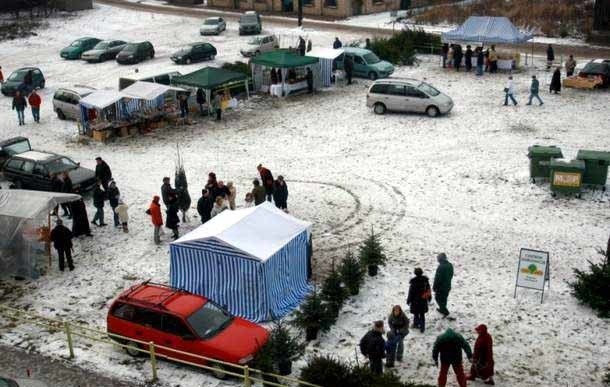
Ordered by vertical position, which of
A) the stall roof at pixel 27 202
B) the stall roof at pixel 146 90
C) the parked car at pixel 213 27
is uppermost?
the parked car at pixel 213 27

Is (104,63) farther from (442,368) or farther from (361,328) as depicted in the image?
(442,368)

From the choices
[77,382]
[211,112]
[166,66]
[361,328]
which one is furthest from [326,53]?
[77,382]

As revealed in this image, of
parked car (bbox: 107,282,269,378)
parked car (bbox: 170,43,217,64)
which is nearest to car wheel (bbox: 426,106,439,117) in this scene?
parked car (bbox: 170,43,217,64)

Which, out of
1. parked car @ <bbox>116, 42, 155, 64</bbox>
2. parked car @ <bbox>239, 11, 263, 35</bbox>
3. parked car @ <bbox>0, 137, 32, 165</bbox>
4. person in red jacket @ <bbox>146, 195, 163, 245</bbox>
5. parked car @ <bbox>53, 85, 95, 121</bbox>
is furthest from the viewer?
parked car @ <bbox>239, 11, 263, 35</bbox>

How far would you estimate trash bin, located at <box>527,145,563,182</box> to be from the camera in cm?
2203

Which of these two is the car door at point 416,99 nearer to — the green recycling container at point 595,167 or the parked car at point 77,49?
the green recycling container at point 595,167

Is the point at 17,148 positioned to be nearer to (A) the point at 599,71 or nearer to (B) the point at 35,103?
(B) the point at 35,103

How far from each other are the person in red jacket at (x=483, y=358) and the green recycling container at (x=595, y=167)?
10124 millimetres

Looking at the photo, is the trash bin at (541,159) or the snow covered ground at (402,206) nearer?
the snow covered ground at (402,206)

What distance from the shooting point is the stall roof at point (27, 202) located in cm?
1812

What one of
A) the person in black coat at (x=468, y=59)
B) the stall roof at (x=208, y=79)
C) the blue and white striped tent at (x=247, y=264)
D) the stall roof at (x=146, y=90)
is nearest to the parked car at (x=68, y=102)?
the stall roof at (x=146, y=90)

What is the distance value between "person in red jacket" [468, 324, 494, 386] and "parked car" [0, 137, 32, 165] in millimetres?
18363

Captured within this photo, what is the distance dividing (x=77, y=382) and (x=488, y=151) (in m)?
16.3

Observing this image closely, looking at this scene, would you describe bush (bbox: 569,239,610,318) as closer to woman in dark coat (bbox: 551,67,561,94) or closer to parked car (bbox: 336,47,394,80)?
woman in dark coat (bbox: 551,67,561,94)
